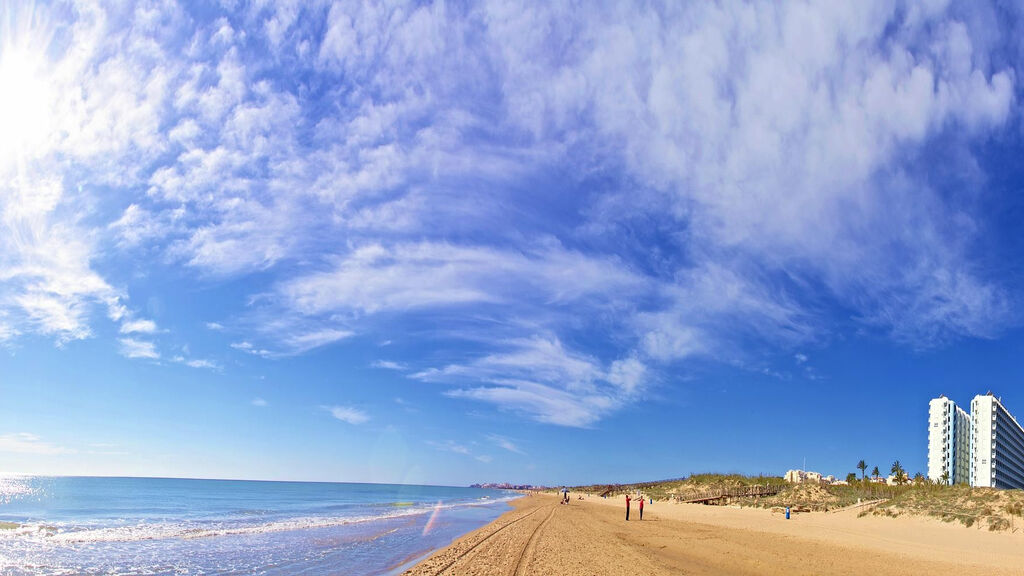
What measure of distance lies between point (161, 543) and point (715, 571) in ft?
75.7

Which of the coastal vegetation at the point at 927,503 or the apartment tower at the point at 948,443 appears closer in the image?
the coastal vegetation at the point at 927,503

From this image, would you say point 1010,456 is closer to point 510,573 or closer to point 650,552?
point 650,552

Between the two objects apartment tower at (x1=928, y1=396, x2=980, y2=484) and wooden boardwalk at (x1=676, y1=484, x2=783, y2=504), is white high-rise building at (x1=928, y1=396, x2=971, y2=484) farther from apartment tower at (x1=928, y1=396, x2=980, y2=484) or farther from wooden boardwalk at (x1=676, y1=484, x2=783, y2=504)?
wooden boardwalk at (x1=676, y1=484, x2=783, y2=504)

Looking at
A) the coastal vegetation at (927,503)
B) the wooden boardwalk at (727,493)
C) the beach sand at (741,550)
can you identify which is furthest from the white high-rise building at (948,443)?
the beach sand at (741,550)

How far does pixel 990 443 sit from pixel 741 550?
9589 cm

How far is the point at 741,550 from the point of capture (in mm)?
21578

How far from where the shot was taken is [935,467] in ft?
312

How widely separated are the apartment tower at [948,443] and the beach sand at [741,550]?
7936cm

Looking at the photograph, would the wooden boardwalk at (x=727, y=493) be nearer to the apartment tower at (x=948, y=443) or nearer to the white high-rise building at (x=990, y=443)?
the apartment tower at (x=948, y=443)

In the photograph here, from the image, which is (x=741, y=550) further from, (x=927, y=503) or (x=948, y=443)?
(x=948, y=443)

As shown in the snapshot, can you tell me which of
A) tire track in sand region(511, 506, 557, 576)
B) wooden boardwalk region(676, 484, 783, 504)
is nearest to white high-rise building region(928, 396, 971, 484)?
wooden boardwalk region(676, 484, 783, 504)

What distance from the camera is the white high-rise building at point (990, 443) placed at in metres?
89.6

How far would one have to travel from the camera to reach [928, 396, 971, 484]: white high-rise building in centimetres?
9316

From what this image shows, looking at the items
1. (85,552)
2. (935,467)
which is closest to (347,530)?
(85,552)
